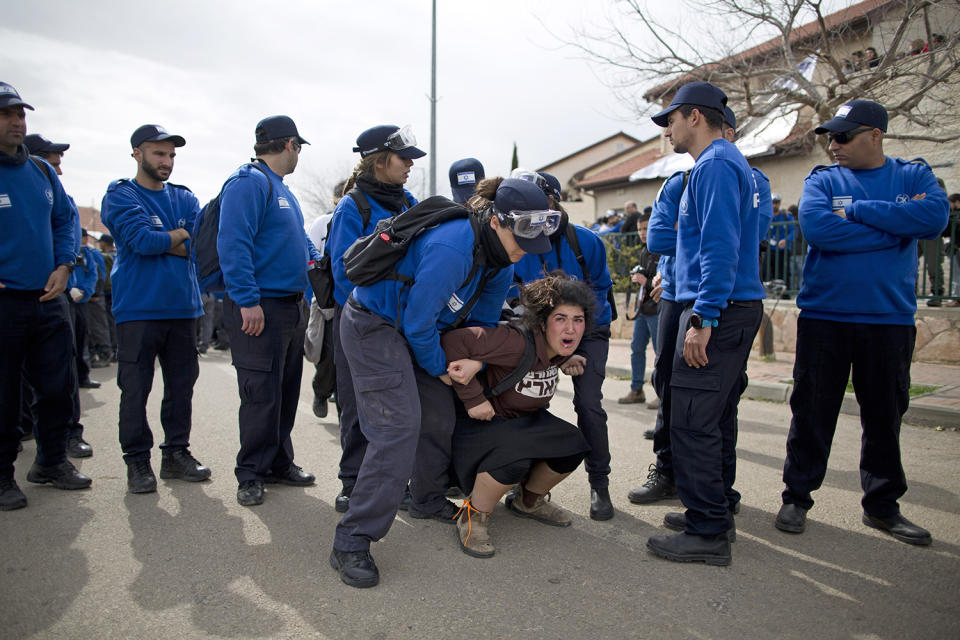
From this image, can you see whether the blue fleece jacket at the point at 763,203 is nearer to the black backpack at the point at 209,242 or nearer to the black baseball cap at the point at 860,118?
the black baseball cap at the point at 860,118

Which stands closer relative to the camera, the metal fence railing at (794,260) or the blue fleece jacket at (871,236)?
the blue fleece jacket at (871,236)

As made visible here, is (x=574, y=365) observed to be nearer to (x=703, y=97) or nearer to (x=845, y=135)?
(x=703, y=97)

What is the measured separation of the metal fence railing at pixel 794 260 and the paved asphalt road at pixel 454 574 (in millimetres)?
3635

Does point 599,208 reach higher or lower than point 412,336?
higher

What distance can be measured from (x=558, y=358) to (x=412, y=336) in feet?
3.29

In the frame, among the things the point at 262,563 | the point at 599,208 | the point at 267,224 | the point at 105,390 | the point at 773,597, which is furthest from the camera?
the point at 599,208

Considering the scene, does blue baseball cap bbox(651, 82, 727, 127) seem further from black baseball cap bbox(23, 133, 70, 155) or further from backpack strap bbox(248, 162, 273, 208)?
black baseball cap bbox(23, 133, 70, 155)

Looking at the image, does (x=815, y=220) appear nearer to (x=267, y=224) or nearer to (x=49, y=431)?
(x=267, y=224)

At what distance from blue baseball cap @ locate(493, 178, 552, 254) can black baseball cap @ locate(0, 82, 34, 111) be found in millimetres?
2968

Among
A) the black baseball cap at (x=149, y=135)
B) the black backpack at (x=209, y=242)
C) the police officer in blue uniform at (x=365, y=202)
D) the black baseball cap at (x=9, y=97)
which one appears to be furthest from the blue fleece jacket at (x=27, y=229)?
the police officer in blue uniform at (x=365, y=202)

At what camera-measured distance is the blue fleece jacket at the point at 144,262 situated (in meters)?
4.05

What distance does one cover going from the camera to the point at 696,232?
319 centimetres

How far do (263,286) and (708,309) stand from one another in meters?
2.55

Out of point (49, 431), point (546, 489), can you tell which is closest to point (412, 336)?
point (546, 489)
